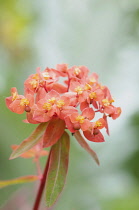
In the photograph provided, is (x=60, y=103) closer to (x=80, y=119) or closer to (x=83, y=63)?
(x=80, y=119)

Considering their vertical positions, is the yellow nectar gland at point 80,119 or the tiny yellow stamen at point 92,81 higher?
the tiny yellow stamen at point 92,81

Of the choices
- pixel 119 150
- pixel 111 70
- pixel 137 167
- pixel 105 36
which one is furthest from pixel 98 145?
pixel 105 36

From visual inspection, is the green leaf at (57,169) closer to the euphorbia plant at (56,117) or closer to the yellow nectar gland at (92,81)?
the euphorbia plant at (56,117)

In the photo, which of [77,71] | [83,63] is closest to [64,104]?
[77,71]

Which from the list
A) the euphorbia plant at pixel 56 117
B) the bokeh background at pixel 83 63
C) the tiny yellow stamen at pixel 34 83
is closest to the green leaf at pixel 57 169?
the euphorbia plant at pixel 56 117

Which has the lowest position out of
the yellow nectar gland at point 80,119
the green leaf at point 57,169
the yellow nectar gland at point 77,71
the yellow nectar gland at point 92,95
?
the green leaf at point 57,169

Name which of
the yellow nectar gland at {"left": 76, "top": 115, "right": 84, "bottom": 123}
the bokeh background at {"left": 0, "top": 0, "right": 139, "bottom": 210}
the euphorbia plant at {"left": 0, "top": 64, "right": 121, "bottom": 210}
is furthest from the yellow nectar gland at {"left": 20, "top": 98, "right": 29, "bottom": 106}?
the bokeh background at {"left": 0, "top": 0, "right": 139, "bottom": 210}

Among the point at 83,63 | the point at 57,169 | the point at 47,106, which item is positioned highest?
the point at 83,63
